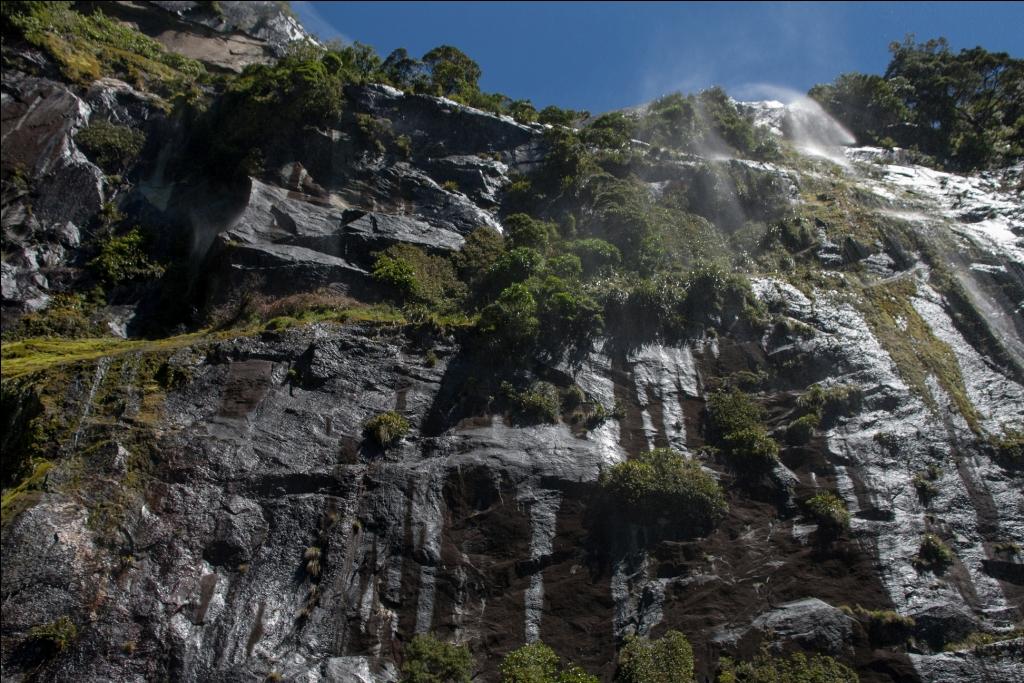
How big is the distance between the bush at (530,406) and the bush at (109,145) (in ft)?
54.7

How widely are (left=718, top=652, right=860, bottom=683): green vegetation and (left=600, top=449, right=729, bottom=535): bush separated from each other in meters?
3.20

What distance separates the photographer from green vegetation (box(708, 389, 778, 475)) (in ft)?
60.9

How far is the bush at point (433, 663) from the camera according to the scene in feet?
45.1

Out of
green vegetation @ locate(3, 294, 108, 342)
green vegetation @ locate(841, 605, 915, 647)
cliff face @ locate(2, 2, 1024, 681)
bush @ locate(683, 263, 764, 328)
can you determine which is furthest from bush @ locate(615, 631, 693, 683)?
green vegetation @ locate(3, 294, 108, 342)

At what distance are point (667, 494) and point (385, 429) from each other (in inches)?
271

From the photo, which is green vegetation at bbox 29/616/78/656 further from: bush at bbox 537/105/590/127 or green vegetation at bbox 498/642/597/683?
bush at bbox 537/105/590/127

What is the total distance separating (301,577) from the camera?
14.7 meters

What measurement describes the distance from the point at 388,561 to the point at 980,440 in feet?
50.7

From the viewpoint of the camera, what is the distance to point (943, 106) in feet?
131

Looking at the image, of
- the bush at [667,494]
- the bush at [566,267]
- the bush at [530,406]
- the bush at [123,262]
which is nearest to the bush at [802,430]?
the bush at [667,494]

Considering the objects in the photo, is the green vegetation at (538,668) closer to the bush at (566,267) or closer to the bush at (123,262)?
the bush at (566,267)

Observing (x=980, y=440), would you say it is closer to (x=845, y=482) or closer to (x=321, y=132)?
(x=845, y=482)

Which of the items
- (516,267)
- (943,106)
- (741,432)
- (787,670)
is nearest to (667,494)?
(741,432)

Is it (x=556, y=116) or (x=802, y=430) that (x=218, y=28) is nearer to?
(x=556, y=116)
